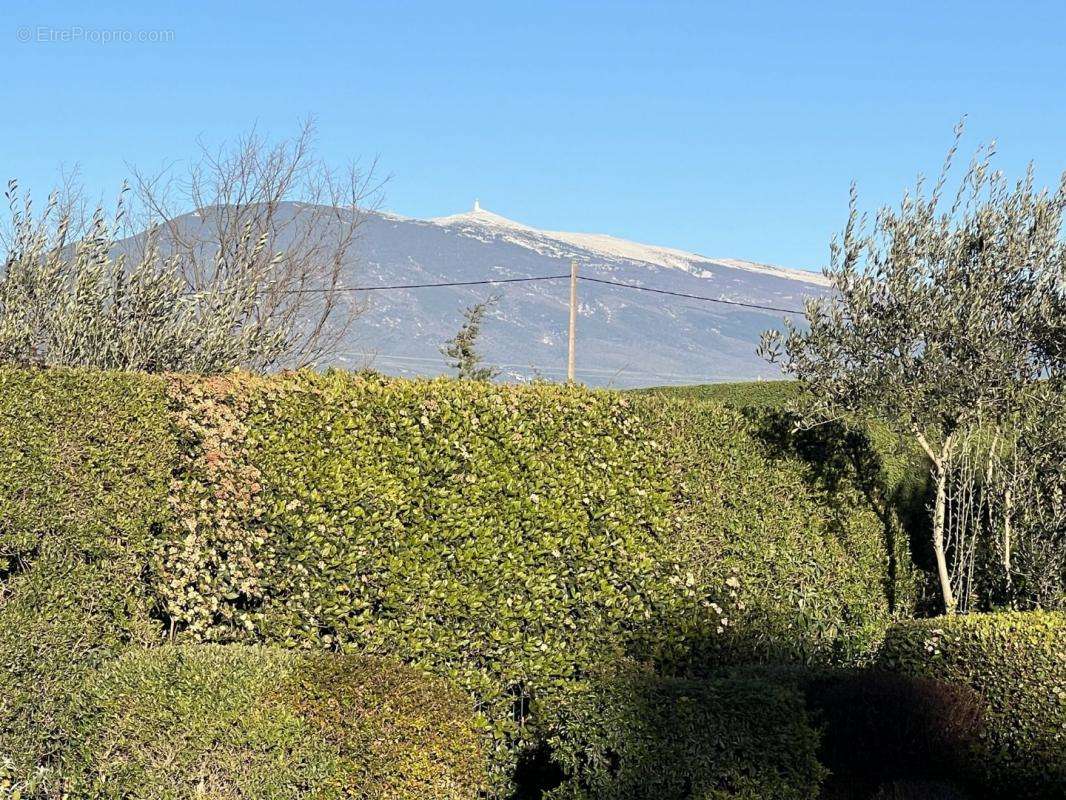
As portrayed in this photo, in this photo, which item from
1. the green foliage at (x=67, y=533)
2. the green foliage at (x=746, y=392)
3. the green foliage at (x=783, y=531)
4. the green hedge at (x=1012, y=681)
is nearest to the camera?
the green foliage at (x=67, y=533)

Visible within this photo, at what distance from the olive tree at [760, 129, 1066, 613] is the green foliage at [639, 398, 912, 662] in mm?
698

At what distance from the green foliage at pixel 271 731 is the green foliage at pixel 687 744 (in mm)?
671

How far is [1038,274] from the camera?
8.15 metres

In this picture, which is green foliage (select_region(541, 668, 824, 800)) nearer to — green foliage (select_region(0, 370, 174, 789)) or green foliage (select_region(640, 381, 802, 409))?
green foliage (select_region(0, 370, 174, 789))

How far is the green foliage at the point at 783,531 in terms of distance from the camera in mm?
8102

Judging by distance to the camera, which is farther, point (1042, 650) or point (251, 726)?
point (1042, 650)

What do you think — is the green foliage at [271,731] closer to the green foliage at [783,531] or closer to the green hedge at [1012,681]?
the green foliage at [783,531]

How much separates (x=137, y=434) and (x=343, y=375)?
4.38ft

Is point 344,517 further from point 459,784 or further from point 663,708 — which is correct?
Result: point 663,708

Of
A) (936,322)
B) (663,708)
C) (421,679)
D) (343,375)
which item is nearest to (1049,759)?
(663,708)

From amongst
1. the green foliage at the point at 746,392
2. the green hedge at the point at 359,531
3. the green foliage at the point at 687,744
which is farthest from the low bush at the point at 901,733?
the green foliage at the point at 746,392

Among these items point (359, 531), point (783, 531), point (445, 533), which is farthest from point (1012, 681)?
point (359, 531)

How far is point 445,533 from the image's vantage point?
6883 mm

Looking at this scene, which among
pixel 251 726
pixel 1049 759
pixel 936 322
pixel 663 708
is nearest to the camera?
pixel 251 726
